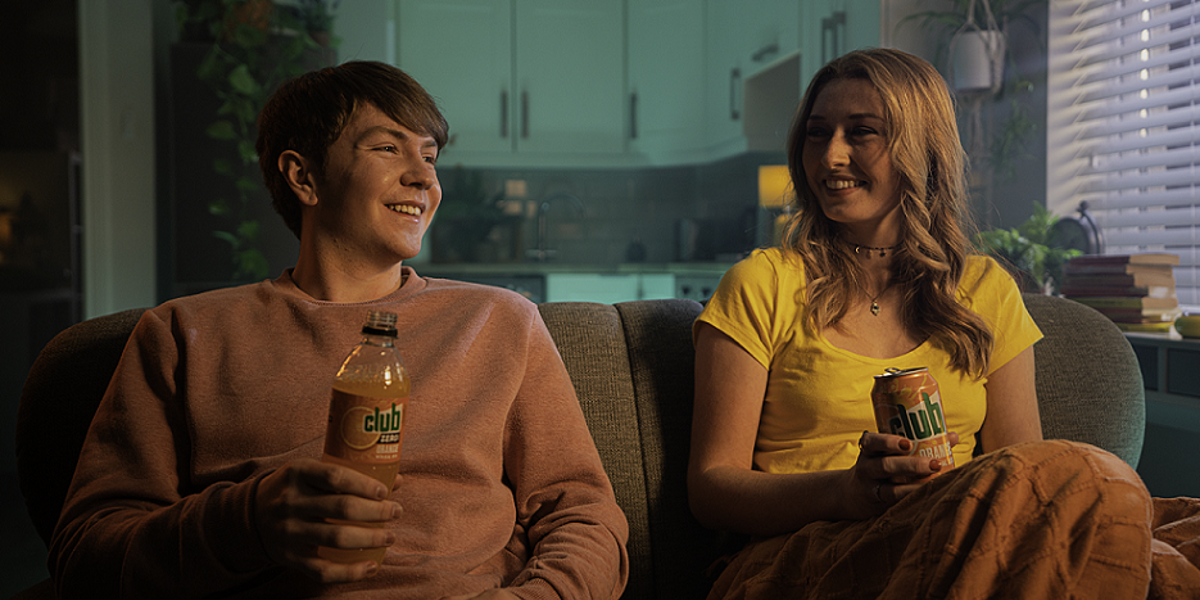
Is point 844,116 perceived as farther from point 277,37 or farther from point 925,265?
point 277,37

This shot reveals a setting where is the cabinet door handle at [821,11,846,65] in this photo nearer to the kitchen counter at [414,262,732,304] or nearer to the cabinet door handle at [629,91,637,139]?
the kitchen counter at [414,262,732,304]

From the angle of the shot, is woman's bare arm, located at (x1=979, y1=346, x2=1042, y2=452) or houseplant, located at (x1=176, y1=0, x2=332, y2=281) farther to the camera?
houseplant, located at (x1=176, y1=0, x2=332, y2=281)

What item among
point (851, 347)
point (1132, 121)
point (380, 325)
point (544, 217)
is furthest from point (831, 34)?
point (380, 325)

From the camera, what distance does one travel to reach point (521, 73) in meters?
4.56

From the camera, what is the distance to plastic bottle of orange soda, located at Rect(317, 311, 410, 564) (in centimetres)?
73

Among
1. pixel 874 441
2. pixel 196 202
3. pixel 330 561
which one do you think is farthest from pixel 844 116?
pixel 196 202

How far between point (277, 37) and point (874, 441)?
3.31 m

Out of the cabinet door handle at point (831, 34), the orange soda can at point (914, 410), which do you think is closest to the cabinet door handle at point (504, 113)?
the cabinet door handle at point (831, 34)

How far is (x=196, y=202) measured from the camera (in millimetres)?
3469

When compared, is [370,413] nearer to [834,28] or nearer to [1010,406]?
[1010,406]

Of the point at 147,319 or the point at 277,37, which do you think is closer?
the point at 147,319

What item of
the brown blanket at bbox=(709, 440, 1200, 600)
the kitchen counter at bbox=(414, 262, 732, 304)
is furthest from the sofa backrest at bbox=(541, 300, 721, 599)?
the kitchen counter at bbox=(414, 262, 732, 304)

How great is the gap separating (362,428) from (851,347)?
30.6 inches

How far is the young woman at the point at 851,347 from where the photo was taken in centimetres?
95
